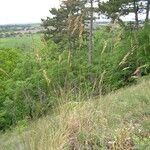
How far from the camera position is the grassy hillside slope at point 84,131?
3709 millimetres

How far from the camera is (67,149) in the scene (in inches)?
156

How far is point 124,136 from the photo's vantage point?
3.89 metres

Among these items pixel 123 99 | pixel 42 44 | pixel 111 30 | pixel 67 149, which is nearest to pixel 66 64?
pixel 42 44

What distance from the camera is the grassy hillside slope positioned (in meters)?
3.71

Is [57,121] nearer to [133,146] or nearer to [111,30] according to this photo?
[133,146]

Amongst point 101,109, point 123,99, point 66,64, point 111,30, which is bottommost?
point 123,99

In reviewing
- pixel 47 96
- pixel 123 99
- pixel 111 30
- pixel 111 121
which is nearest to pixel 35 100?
pixel 47 96

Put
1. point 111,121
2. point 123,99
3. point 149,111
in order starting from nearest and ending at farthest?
point 111,121 < point 149,111 < point 123,99

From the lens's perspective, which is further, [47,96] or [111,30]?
[111,30]

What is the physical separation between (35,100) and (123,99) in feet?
7.62

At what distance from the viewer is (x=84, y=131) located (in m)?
4.20

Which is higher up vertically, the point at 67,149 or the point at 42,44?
the point at 42,44

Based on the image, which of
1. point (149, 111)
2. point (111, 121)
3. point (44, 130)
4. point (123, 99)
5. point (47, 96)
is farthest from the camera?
point (123, 99)

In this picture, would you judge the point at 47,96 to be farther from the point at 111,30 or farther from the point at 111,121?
the point at 111,30
